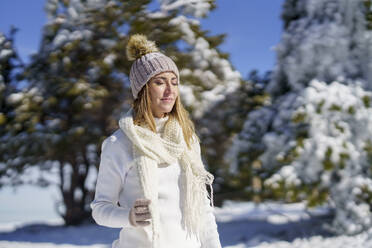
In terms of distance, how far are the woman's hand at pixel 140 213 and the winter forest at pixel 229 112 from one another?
4387mm

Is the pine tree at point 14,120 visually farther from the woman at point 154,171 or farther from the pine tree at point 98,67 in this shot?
the woman at point 154,171

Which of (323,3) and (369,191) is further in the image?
(323,3)

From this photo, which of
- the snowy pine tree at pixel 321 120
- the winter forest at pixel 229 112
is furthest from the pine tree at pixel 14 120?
the snowy pine tree at pixel 321 120

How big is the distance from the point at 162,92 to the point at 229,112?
17.5 feet

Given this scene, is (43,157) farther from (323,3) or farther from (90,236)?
(323,3)

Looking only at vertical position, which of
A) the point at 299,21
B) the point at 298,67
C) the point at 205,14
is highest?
the point at 205,14

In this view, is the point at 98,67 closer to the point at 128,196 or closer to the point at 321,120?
the point at 321,120

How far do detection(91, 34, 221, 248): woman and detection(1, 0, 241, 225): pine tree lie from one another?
4.74 m

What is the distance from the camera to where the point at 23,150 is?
22.1ft

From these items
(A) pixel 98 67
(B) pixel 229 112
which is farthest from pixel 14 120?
(B) pixel 229 112

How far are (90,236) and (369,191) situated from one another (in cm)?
433

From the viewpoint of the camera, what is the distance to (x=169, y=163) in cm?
157

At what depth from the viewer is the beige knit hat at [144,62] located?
1592 millimetres

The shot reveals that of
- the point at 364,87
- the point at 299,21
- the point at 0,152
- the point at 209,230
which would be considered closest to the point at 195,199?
the point at 209,230
